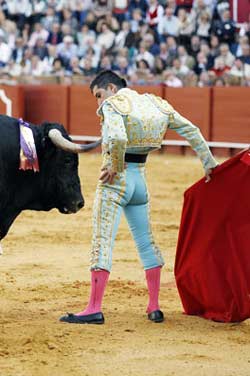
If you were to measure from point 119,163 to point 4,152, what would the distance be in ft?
1.98

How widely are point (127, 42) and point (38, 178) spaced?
31.9 feet

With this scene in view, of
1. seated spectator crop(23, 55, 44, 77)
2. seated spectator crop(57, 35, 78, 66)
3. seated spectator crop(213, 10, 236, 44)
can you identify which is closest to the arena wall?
seated spectator crop(23, 55, 44, 77)

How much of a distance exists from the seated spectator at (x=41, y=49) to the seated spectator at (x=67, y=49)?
27cm

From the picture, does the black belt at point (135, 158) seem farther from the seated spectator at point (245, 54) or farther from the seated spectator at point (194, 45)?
the seated spectator at point (194, 45)

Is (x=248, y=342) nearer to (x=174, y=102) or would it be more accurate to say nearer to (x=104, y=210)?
(x=104, y=210)

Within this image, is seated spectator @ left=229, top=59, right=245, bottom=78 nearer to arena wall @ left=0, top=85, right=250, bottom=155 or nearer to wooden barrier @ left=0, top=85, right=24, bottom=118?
arena wall @ left=0, top=85, right=250, bottom=155

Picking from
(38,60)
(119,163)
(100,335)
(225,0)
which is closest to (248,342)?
(100,335)

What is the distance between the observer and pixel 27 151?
473cm

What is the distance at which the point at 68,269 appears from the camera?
6281mm

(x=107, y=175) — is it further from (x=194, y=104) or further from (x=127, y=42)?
(x=127, y=42)

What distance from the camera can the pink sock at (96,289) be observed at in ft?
15.4

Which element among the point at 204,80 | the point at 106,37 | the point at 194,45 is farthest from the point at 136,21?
the point at 204,80

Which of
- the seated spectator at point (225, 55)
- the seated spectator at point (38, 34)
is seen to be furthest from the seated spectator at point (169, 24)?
the seated spectator at point (38, 34)

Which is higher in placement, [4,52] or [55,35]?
[55,35]
